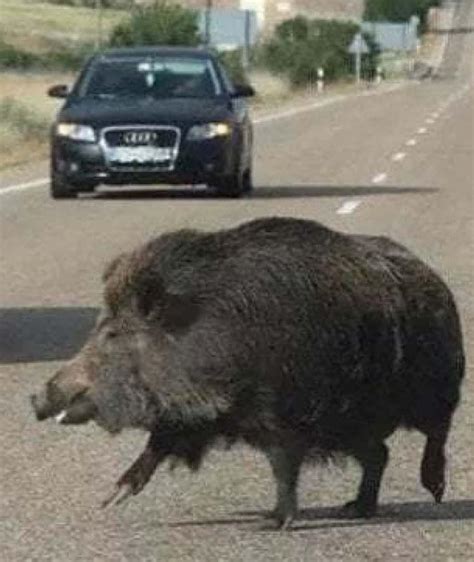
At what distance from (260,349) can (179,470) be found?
1.77m

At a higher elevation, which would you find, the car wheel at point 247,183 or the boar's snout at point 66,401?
the boar's snout at point 66,401

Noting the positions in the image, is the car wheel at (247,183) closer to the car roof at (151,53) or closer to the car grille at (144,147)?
the car roof at (151,53)

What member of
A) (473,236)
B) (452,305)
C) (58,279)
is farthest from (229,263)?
(473,236)

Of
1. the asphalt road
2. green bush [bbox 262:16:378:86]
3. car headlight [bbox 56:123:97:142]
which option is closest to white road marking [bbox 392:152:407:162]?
the asphalt road

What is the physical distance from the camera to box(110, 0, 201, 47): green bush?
93444mm

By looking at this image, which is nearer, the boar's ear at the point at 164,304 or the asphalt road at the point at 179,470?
the boar's ear at the point at 164,304

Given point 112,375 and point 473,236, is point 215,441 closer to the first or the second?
point 112,375

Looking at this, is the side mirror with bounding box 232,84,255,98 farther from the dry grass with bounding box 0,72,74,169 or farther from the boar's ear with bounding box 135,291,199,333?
the boar's ear with bounding box 135,291,199,333

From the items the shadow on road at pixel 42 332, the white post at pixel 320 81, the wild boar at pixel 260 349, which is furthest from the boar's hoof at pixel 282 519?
the white post at pixel 320 81

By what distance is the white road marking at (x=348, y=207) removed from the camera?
920 inches

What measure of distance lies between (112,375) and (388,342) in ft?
2.72

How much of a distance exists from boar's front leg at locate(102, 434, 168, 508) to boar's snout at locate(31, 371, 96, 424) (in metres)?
0.20

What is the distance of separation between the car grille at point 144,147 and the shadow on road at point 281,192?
1.00m

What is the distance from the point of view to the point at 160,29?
313 ft
